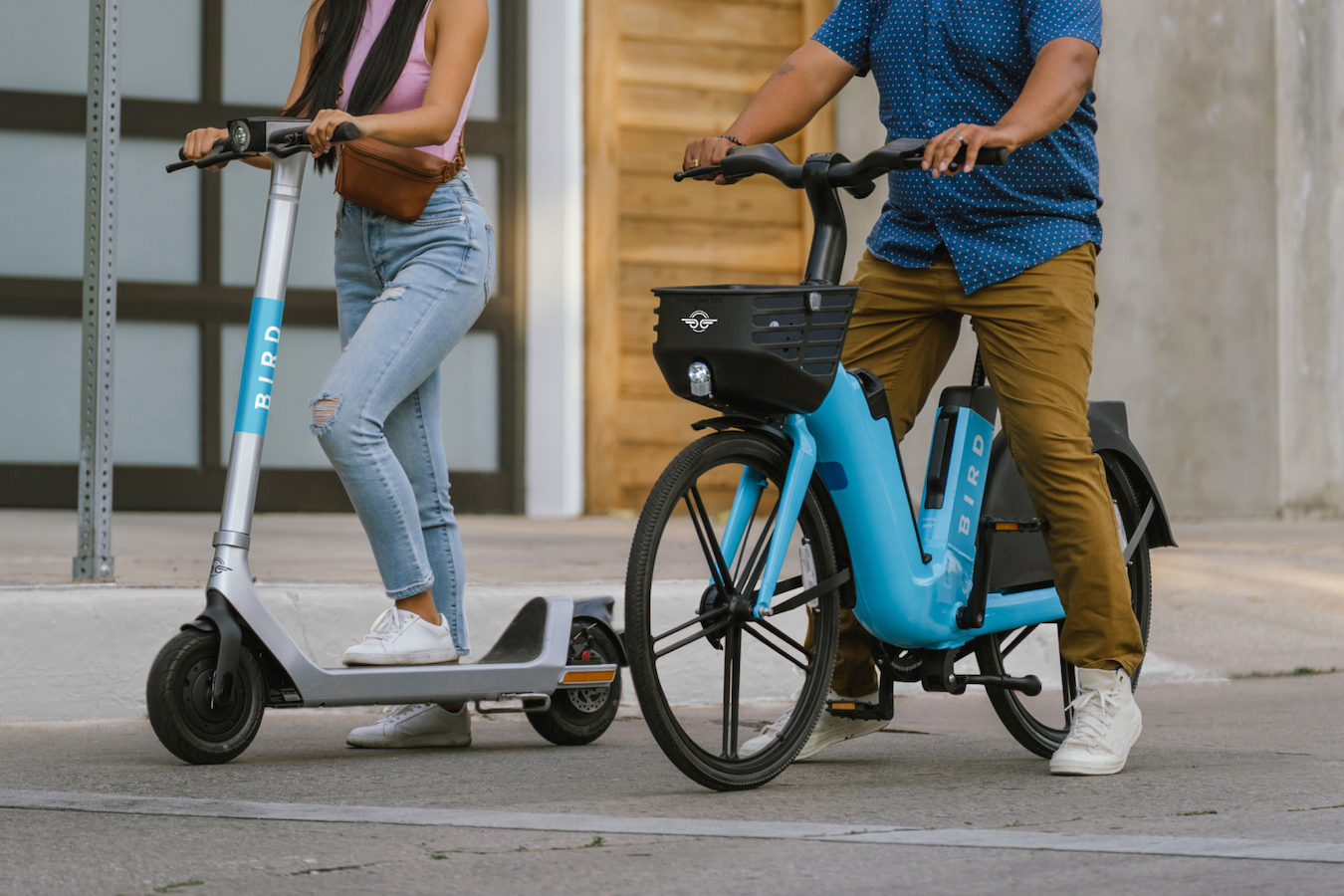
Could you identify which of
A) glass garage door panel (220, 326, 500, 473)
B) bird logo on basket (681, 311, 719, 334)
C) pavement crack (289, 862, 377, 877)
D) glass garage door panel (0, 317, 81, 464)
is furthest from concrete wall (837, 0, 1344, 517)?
pavement crack (289, 862, 377, 877)

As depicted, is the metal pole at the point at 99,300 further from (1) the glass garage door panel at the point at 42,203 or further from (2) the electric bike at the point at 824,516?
(1) the glass garage door panel at the point at 42,203

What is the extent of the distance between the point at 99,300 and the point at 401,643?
1.76 m

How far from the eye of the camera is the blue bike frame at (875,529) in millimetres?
3010

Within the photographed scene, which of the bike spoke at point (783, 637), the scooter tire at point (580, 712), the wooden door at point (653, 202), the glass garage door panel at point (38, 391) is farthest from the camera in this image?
the wooden door at point (653, 202)

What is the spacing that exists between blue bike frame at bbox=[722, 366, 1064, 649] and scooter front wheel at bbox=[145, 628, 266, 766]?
0.96 meters

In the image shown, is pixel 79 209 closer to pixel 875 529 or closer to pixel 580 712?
pixel 580 712

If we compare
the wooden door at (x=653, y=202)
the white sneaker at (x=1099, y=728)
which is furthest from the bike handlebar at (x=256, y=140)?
the wooden door at (x=653, y=202)

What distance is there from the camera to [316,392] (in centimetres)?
782

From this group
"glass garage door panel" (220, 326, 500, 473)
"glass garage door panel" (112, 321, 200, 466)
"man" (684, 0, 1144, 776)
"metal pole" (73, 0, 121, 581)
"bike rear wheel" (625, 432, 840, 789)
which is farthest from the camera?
"glass garage door panel" (220, 326, 500, 473)

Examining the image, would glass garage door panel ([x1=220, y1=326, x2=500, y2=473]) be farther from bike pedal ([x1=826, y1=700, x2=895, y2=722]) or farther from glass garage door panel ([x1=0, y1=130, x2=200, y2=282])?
bike pedal ([x1=826, y1=700, x2=895, y2=722])

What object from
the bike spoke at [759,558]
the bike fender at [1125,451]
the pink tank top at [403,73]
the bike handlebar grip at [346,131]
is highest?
the pink tank top at [403,73]

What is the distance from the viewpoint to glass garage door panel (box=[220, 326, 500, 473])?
316 inches

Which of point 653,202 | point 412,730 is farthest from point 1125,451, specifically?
point 653,202

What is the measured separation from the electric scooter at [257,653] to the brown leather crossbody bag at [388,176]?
4.0 inches
